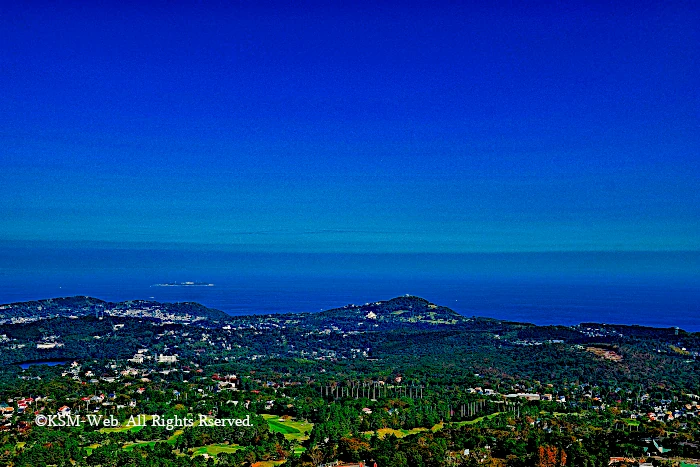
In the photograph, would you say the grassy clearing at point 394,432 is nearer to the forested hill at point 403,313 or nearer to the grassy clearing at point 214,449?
the grassy clearing at point 214,449

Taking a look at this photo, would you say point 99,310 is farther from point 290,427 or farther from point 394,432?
point 394,432

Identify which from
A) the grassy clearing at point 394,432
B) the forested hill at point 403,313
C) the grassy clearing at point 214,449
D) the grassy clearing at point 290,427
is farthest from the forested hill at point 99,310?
the grassy clearing at point 214,449

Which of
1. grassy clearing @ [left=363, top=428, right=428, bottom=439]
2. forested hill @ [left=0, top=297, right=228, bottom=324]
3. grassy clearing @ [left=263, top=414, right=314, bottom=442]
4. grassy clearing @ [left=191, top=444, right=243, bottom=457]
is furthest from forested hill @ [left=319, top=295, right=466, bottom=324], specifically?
grassy clearing @ [left=191, top=444, right=243, bottom=457]

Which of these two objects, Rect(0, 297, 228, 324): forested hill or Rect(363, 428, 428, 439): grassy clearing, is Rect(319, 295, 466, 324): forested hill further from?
Rect(363, 428, 428, 439): grassy clearing

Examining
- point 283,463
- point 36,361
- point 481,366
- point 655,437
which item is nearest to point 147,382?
point 36,361

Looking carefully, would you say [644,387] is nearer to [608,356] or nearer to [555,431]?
[608,356]

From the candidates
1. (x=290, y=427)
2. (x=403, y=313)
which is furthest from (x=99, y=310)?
(x=290, y=427)
